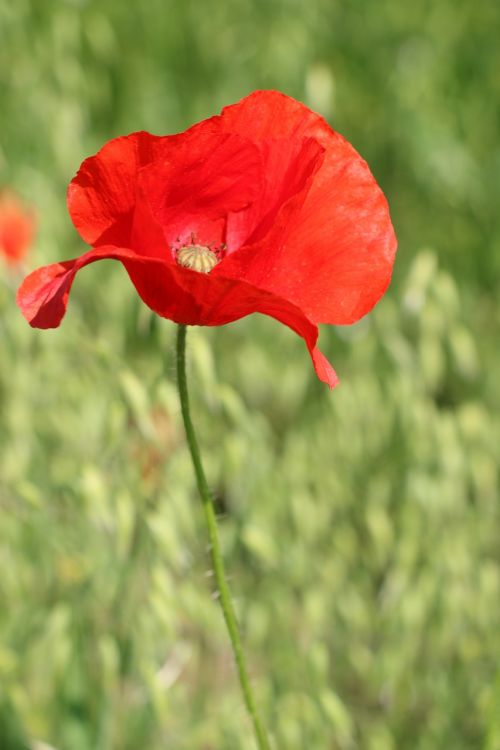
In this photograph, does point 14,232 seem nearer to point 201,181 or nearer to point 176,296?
point 201,181

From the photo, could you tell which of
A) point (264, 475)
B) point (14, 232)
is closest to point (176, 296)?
point (264, 475)

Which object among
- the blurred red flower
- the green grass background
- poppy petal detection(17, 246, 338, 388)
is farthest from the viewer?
the blurred red flower

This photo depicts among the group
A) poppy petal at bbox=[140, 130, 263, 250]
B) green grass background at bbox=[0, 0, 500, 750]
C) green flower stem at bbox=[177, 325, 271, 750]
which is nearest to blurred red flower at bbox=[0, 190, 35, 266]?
green grass background at bbox=[0, 0, 500, 750]

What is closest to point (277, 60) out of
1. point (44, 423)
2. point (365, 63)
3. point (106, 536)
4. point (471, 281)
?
point (365, 63)

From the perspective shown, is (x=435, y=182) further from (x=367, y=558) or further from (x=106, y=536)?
(x=106, y=536)

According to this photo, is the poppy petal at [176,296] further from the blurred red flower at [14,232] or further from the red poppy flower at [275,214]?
the blurred red flower at [14,232]

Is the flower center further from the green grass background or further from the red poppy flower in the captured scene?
the green grass background
